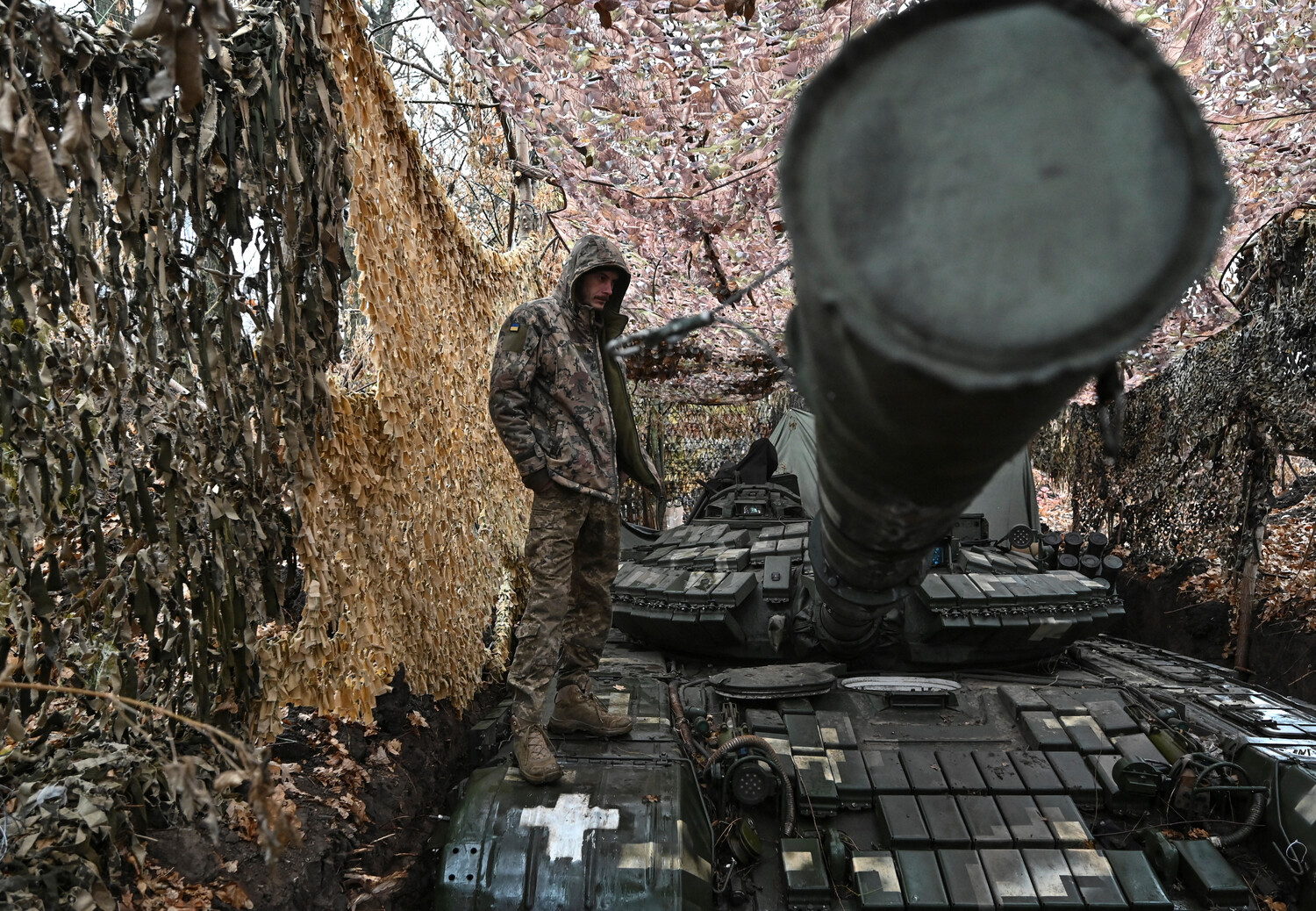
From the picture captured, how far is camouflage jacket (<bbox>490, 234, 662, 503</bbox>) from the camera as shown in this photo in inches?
135

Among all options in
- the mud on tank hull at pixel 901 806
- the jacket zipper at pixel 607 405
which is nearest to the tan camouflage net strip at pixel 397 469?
the mud on tank hull at pixel 901 806

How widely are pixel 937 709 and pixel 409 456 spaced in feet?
9.43

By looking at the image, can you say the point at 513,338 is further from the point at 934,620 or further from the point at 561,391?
the point at 934,620

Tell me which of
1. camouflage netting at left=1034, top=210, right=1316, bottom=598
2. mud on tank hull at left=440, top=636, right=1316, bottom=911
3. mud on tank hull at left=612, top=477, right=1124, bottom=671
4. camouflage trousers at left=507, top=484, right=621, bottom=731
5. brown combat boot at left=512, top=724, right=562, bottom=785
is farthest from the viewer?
camouflage netting at left=1034, top=210, right=1316, bottom=598

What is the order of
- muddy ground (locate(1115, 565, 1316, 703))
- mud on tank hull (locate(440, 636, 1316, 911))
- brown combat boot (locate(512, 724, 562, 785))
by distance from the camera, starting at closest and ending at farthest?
mud on tank hull (locate(440, 636, 1316, 911))
brown combat boot (locate(512, 724, 562, 785))
muddy ground (locate(1115, 565, 1316, 703))

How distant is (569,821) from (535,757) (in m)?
0.31

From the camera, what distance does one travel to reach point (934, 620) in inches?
169

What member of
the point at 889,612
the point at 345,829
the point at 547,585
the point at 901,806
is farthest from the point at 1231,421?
the point at 345,829

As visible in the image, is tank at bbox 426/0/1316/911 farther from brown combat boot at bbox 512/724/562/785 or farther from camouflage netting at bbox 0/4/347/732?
camouflage netting at bbox 0/4/347/732

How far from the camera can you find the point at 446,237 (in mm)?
5129

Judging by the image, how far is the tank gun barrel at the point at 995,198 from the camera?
88 cm

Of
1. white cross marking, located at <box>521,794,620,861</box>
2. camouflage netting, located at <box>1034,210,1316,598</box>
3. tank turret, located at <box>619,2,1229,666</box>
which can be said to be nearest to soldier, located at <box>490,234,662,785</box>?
white cross marking, located at <box>521,794,620,861</box>

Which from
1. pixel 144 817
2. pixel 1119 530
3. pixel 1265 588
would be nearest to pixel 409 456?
pixel 144 817

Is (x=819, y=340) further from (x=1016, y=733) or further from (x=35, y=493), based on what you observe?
(x=1016, y=733)
